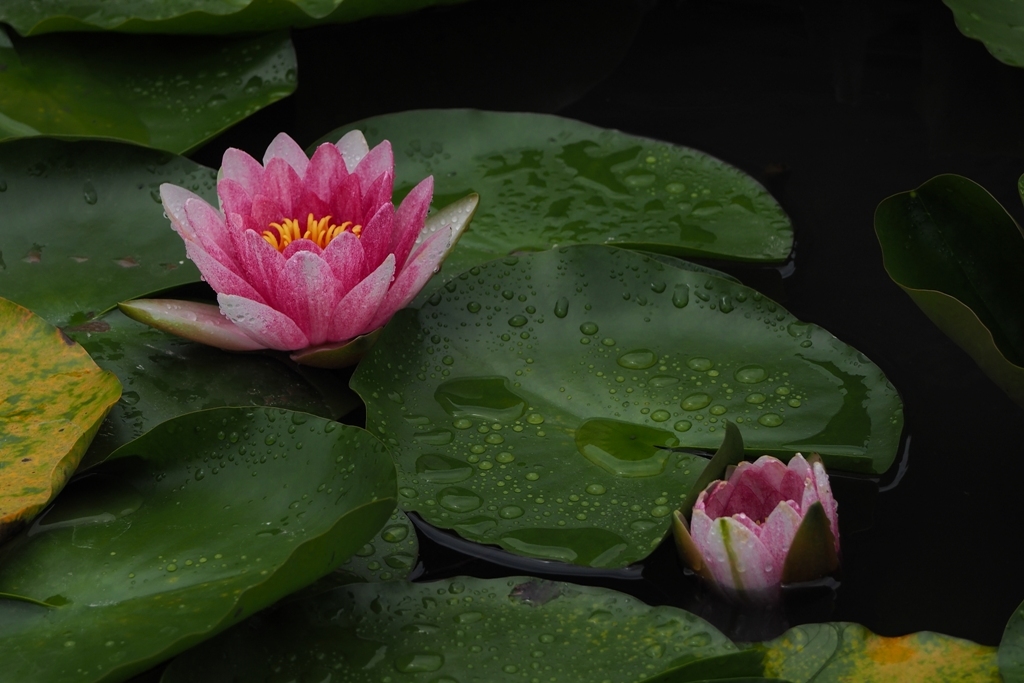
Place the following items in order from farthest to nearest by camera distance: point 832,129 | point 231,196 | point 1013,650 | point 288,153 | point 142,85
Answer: point 832,129, point 142,85, point 288,153, point 231,196, point 1013,650

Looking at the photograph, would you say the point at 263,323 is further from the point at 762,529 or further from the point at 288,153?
the point at 762,529

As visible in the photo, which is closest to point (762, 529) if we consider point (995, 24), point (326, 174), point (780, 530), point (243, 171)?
point (780, 530)

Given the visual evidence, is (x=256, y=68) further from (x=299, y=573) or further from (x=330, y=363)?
(x=299, y=573)

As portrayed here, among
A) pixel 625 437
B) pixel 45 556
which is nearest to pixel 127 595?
pixel 45 556

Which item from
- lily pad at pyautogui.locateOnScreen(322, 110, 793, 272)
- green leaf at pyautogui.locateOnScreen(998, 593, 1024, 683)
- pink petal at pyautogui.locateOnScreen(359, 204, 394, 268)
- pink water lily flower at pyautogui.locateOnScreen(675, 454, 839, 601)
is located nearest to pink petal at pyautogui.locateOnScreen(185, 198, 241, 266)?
pink petal at pyautogui.locateOnScreen(359, 204, 394, 268)

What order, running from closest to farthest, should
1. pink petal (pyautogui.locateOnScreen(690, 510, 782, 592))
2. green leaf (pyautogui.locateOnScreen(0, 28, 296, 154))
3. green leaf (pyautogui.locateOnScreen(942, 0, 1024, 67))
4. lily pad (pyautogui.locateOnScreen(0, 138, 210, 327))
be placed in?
1. pink petal (pyautogui.locateOnScreen(690, 510, 782, 592))
2. lily pad (pyautogui.locateOnScreen(0, 138, 210, 327))
3. green leaf (pyautogui.locateOnScreen(0, 28, 296, 154))
4. green leaf (pyautogui.locateOnScreen(942, 0, 1024, 67))

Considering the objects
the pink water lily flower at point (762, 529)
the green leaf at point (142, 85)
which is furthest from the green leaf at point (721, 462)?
the green leaf at point (142, 85)

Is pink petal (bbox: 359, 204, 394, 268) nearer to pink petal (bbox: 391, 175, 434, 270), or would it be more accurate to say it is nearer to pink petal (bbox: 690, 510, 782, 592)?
pink petal (bbox: 391, 175, 434, 270)
